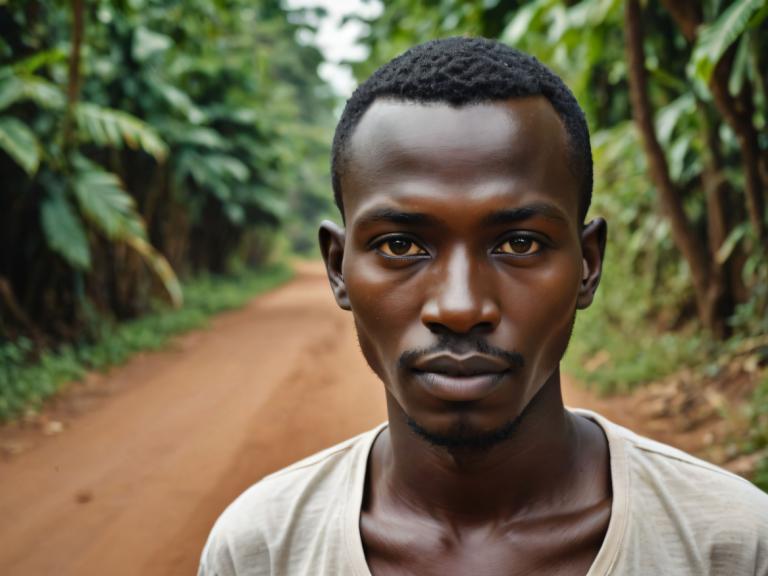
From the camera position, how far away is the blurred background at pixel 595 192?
518 centimetres

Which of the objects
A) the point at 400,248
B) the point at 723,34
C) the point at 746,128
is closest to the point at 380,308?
the point at 400,248

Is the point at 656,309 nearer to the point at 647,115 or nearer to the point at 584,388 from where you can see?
the point at 584,388

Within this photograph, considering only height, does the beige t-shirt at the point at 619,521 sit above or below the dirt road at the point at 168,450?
above

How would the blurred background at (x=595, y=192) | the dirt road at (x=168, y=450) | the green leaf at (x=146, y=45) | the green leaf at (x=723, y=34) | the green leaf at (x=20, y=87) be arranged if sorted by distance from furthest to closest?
the green leaf at (x=146, y=45), the green leaf at (x=20, y=87), the blurred background at (x=595, y=192), the dirt road at (x=168, y=450), the green leaf at (x=723, y=34)

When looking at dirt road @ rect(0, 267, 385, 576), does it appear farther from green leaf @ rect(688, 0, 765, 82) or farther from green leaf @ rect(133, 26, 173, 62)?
green leaf @ rect(133, 26, 173, 62)

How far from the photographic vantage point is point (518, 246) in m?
1.40

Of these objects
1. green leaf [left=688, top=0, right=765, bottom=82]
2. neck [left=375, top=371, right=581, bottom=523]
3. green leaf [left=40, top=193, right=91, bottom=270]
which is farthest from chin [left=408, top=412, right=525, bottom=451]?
green leaf [left=40, top=193, right=91, bottom=270]

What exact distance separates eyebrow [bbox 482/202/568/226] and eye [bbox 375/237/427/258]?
15 centimetres

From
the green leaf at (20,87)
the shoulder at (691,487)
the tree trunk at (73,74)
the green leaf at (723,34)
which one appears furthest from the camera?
the green leaf at (20,87)

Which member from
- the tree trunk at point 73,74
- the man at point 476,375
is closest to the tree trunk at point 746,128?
the man at point 476,375

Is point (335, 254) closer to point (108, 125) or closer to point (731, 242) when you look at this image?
point (731, 242)

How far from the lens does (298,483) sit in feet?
5.34

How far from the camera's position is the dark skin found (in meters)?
1.35

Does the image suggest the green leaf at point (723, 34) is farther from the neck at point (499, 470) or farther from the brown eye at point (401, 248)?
the brown eye at point (401, 248)
